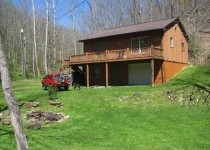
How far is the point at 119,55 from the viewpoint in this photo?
120ft

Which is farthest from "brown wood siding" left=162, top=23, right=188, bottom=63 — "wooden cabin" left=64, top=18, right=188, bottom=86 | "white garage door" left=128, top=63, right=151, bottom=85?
"white garage door" left=128, top=63, right=151, bottom=85

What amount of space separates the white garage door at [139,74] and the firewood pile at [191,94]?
328 inches

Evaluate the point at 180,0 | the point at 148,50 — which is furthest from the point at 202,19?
the point at 148,50

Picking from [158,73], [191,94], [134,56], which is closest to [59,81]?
[134,56]

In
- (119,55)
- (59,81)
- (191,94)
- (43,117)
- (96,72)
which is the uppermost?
(119,55)

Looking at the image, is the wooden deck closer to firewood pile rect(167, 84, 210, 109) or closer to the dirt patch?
firewood pile rect(167, 84, 210, 109)

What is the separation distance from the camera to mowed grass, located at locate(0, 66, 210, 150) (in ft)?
54.8

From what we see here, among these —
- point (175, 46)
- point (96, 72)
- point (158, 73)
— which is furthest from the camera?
point (96, 72)

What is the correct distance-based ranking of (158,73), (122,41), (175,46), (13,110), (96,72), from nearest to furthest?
(13,110) → (158,73) → (122,41) → (175,46) → (96,72)

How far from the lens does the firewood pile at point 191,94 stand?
25250 mm

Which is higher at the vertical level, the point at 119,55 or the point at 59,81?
the point at 119,55

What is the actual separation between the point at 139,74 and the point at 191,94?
13.9 m

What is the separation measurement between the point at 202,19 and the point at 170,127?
44.3 metres

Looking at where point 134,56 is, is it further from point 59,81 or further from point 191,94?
point 191,94
